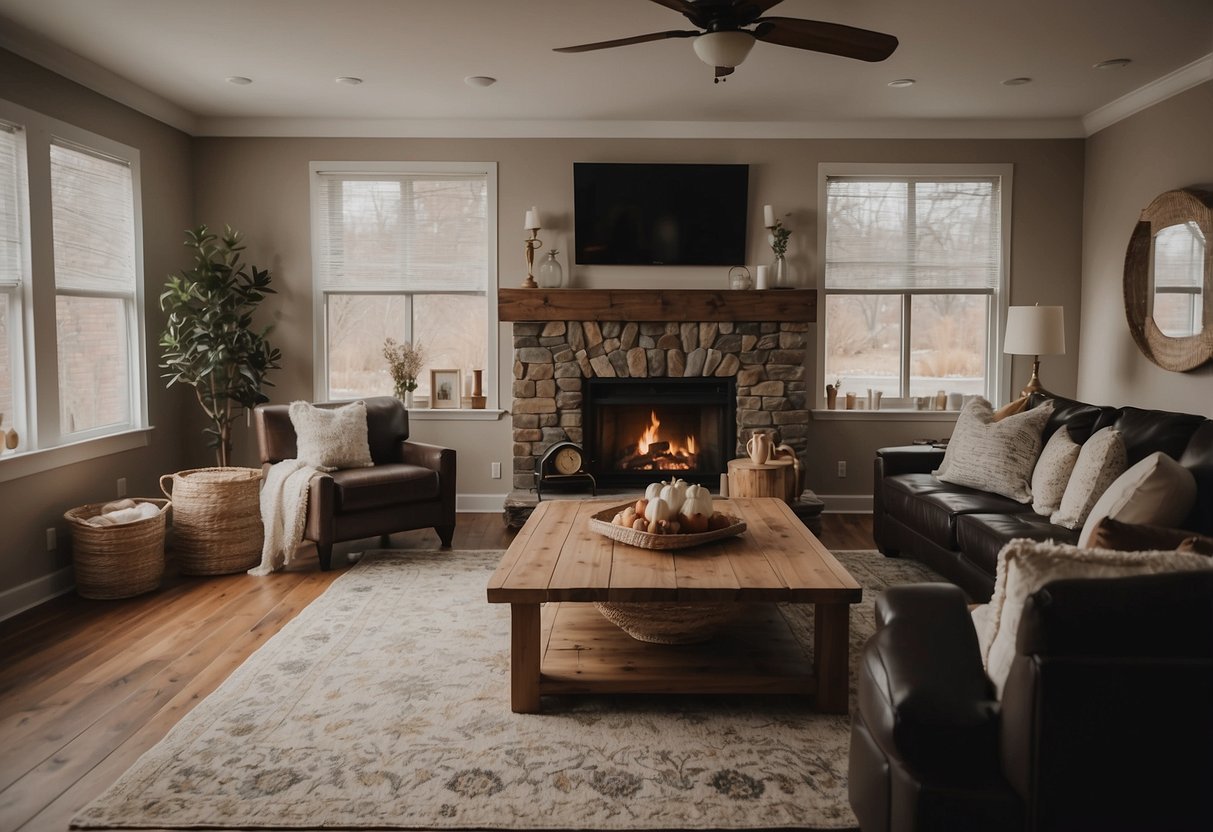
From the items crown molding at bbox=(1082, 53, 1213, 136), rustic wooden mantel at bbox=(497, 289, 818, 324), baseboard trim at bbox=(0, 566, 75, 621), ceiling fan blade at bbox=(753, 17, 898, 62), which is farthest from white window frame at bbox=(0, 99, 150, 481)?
crown molding at bbox=(1082, 53, 1213, 136)

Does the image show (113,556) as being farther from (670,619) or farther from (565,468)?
(670,619)

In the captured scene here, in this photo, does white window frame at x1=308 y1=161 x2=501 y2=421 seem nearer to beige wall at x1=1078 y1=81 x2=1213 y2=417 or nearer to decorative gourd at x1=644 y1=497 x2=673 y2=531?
decorative gourd at x1=644 y1=497 x2=673 y2=531

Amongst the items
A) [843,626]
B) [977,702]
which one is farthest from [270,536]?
[977,702]

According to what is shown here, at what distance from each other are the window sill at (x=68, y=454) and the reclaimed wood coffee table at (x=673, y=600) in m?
2.43

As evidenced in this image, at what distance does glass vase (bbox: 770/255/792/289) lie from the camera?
5660 mm

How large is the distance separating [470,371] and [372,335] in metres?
0.72

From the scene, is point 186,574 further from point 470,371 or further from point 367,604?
point 470,371

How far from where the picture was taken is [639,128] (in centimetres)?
568

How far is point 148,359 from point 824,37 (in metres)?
4.21

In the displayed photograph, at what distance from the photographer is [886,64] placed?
4441 millimetres

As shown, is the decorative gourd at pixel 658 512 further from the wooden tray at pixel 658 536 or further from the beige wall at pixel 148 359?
the beige wall at pixel 148 359

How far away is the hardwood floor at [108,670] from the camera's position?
237cm

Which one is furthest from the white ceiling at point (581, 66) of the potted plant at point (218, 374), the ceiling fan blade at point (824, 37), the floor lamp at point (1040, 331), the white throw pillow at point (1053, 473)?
the white throw pillow at point (1053, 473)

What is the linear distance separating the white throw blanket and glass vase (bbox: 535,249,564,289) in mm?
1983
